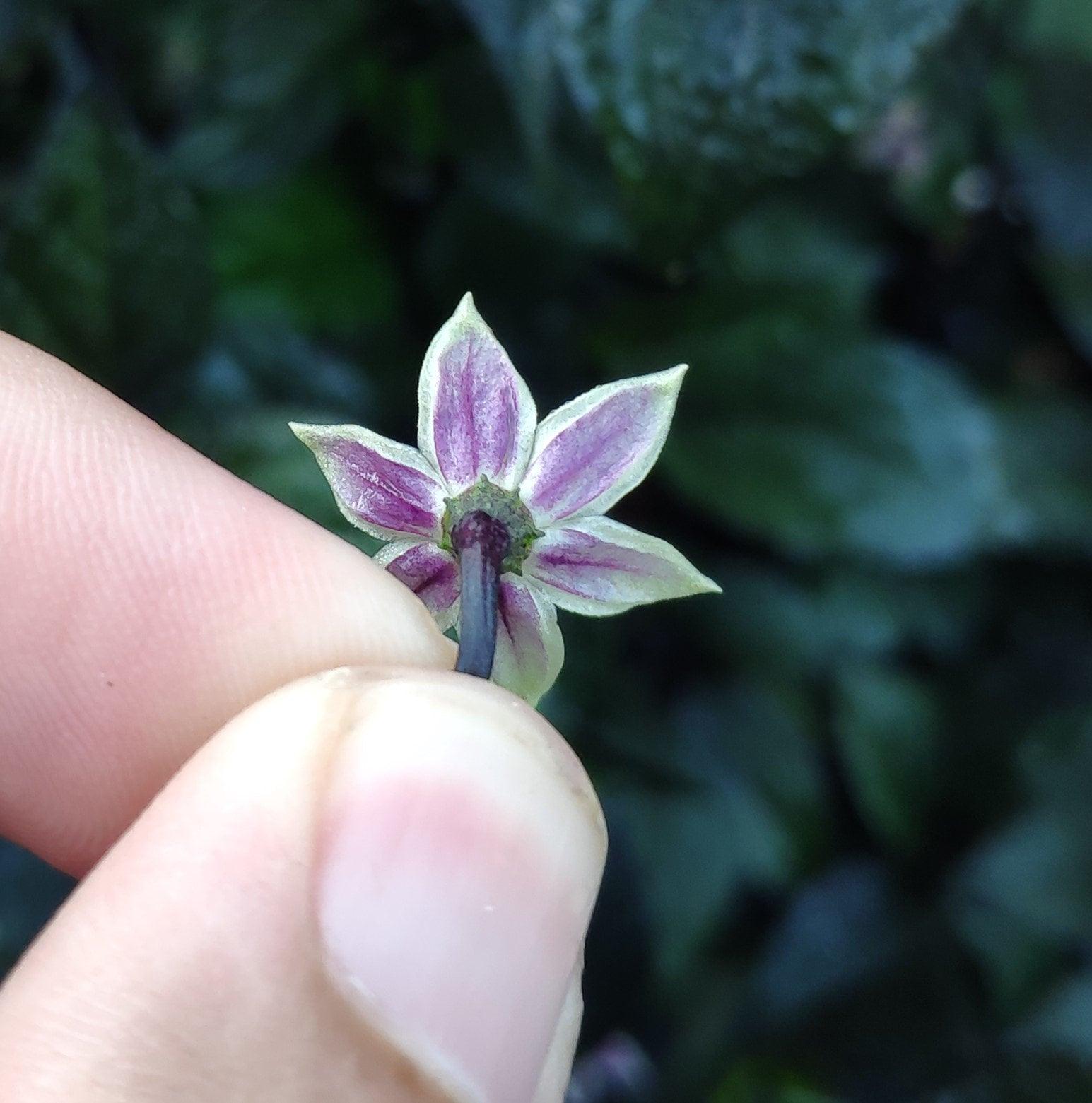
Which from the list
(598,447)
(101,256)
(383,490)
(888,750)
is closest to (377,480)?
(383,490)

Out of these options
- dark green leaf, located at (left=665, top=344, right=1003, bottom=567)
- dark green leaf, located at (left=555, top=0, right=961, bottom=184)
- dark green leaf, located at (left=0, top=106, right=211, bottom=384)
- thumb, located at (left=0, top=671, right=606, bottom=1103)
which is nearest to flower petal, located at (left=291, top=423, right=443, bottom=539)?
thumb, located at (left=0, top=671, right=606, bottom=1103)

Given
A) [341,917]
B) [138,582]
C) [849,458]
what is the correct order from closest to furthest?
[341,917] < [138,582] < [849,458]

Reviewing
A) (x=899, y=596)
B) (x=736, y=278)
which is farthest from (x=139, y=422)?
(x=899, y=596)

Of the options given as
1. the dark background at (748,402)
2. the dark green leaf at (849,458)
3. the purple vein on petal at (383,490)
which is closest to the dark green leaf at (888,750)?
the dark background at (748,402)

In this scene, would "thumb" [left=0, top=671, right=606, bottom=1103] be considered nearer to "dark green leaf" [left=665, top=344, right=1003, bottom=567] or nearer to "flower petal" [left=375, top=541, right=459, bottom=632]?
"flower petal" [left=375, top=541, right=459, bottom=632]

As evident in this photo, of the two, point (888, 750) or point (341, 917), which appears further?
point (888, 750)

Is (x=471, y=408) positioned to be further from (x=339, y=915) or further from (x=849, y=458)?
(x=849, y=458)

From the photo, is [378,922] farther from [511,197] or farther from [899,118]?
[899,118]
